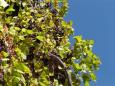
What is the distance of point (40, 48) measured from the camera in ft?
17.9

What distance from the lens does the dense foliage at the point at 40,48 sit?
4.87 m

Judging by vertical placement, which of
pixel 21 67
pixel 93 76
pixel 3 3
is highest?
pixel 3 3

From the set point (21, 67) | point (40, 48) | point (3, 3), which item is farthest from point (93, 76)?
point (3, 3)

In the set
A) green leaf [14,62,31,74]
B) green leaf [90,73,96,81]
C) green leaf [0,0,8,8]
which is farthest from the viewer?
green leaf [90,73,96,81]

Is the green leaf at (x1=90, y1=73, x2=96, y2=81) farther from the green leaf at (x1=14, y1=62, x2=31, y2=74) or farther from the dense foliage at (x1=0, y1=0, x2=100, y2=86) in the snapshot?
the green leaf at (x1=14, y1=62, x2=31, y2=74)

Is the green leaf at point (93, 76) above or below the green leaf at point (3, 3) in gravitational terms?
below

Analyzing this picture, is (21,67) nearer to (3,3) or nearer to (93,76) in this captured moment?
(3,3)

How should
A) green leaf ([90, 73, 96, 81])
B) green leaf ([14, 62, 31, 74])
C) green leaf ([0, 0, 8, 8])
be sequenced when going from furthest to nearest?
green leaf ([90, 73, 96, 81]), green leaf ([0, 0, 8, 8]), green leaf ([14, 62, 31, 74])

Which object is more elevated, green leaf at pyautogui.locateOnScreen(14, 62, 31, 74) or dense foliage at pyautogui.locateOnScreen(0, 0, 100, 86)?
dense foliage at pyautogui.locateOnScreen(0, 0, 100, 86)

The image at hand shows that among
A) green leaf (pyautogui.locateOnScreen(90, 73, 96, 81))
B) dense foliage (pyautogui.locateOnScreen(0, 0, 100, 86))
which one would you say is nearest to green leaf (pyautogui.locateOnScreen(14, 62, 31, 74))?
dense foliage (pyautogui.locateOnScreen(0, 0, 100, 86))

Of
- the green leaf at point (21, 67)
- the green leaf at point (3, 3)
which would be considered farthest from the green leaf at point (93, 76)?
the green leaf at point (3, 3)

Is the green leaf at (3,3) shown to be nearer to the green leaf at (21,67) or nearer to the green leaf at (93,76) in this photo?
the green leaf at (21,67)

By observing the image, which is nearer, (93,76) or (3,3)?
(3,3)

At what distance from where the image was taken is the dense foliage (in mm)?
4872
